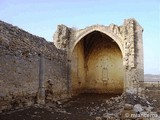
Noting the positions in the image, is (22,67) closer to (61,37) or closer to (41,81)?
(41,81)

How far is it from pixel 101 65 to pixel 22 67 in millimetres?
14310

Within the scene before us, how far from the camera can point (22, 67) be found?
10750 millimetres

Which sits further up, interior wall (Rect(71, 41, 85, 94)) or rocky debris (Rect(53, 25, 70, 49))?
rocky debris (Rect(53, 25, 70, 49))

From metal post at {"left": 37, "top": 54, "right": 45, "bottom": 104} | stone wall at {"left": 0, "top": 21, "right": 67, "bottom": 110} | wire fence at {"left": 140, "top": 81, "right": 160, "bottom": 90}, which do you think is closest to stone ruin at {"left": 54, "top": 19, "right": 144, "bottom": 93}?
wire fence at {"left": 140, "top": 81, "right": 160, "bottom": 90}

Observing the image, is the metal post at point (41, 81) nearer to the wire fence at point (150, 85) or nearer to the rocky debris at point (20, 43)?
the rocky debris at point (20, 43)

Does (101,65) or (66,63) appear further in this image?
(101,65)

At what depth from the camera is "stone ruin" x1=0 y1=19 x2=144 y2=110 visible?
32.4 ft

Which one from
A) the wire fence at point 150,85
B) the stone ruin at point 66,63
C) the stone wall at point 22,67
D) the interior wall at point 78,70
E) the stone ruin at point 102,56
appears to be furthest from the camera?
the interior wall at point 78,70

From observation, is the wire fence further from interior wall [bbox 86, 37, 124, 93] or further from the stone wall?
the stone wall

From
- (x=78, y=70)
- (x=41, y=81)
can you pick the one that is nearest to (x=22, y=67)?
(x=41, y=81)

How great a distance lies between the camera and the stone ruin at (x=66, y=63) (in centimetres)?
989

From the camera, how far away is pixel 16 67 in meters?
10.2

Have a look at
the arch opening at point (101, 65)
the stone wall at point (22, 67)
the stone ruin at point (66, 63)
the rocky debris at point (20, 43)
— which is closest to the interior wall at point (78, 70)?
the stone ruin at point (66, 63)

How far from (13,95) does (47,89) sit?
12.8 ft
